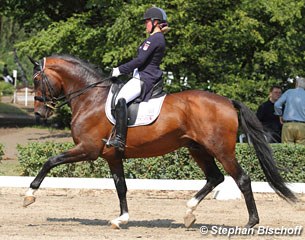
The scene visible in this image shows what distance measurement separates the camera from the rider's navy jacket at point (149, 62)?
33.3 ft

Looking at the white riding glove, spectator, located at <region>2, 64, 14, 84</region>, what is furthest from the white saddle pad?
spectator, located at <region>2, 64, 14, 84</region>

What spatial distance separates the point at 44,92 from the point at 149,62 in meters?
1.53

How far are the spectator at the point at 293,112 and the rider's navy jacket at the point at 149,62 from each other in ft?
19.3

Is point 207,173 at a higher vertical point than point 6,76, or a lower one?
higher

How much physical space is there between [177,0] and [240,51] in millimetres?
2990

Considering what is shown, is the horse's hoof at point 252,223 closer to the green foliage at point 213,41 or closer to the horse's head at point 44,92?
the horse's head at point 44,92

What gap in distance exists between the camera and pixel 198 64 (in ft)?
70.7

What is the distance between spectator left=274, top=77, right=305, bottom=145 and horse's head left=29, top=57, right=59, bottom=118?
20.4 ft

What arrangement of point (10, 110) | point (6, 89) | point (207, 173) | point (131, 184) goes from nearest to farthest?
point (207, 173) < point (131, 184) < point (10, 110) < point (6, 89)

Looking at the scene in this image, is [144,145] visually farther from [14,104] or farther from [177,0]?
[14,104]

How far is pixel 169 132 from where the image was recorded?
33.5ft

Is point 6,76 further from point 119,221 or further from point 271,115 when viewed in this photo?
point 119,221

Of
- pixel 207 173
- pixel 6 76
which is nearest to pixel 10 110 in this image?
pixel 6 76

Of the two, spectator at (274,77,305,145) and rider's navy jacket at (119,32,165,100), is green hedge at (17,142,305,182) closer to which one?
spectator at (274,77,305,145)
